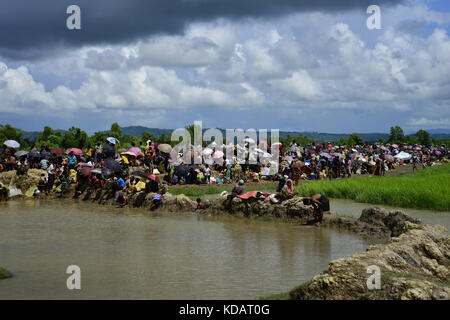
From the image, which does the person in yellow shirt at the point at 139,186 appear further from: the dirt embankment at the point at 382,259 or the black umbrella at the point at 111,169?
the dirt embankment at the point at 382,259

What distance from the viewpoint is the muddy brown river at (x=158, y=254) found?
315 inches

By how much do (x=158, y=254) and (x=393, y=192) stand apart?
36.1 feet

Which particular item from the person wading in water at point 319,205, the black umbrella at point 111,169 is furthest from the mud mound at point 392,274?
the black umbrella at point 111,169

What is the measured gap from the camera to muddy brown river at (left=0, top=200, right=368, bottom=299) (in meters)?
8.01

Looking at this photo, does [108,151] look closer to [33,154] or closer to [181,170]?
[181,170]

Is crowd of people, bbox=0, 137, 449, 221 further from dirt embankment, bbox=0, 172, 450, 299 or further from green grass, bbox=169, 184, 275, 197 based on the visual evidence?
dirt embankment, bbox=0, 172, 450, 299

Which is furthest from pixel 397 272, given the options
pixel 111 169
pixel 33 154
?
pixel 33 154

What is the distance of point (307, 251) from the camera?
11.3m

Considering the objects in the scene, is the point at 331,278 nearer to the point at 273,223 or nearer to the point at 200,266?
the point at 200,266

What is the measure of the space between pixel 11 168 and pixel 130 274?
621 inches

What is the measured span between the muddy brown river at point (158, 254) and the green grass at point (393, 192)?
5.19m

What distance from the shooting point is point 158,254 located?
35.2 ft

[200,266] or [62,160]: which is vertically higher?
[62,160]
